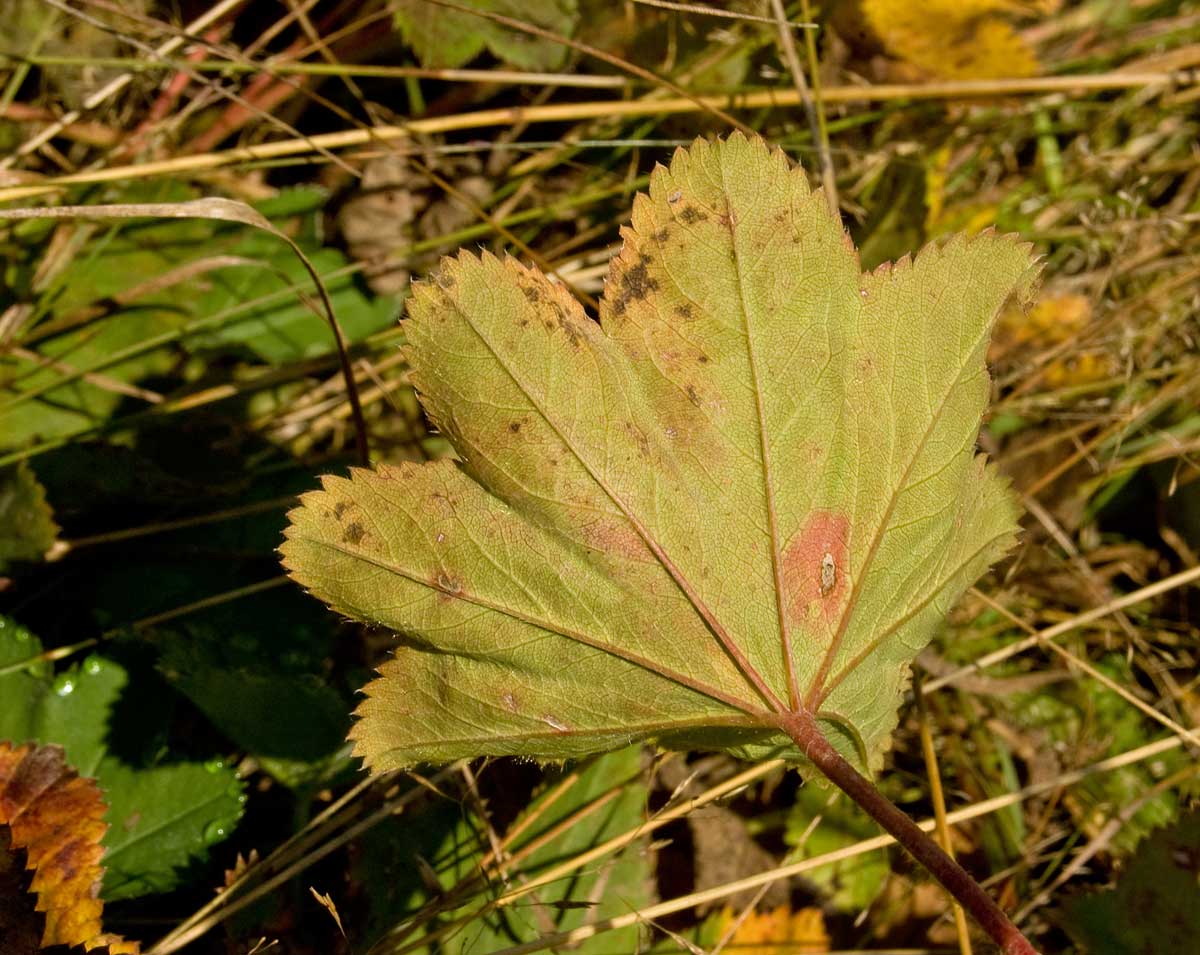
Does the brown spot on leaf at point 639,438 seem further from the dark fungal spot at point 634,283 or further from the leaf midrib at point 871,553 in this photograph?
the leaf midrib at point 871,553

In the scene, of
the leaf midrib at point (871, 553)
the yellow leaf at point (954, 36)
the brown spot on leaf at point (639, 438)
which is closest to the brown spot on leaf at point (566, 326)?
the brown spot on leaf at point (639, 438)

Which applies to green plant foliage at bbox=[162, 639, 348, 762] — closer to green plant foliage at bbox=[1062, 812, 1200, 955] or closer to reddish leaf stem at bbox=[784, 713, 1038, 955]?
reddish leaf stem at bbox=[784, 713, 1038, 955]

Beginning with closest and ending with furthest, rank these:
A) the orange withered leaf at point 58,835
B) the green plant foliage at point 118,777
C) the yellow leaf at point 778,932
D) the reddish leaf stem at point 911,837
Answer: the reddish leaf stem at point 911,837, the orange withered leaf at point 58,835, the green plant foliage at point 118,777, the yellow leaf at point 778,932

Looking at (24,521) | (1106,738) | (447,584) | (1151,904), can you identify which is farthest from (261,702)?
(1106,738)

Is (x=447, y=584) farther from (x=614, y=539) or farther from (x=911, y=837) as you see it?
(x=911, y=837)

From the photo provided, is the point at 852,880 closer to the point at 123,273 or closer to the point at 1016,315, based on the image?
the point at 1016,315

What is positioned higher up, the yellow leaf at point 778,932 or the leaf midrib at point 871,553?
the leaf midrib at point 871,553
